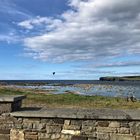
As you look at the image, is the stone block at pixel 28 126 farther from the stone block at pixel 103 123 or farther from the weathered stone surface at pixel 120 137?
the weathered stone surface at pixel 120 137

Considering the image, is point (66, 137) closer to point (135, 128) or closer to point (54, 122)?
point (54, 122)

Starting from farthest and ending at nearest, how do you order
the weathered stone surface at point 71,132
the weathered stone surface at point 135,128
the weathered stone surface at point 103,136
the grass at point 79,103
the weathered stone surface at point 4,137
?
the grass at point 79,103 < the weathered stone surface at point 4,137 < the weathered stone surface at point 71,132 < the weathered stone surface at point 103,136 < the weathered stone surface at point 135,128

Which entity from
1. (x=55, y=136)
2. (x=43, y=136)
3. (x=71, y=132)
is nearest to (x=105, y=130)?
(x=71, y=132)

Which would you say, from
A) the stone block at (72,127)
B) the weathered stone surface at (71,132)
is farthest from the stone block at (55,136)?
the stone block at (72,127)

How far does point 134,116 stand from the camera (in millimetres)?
6793

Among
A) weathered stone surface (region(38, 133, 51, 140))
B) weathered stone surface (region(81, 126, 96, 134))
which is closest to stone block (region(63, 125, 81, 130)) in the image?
weathered stone surface (region(81, 126, 96, 134))

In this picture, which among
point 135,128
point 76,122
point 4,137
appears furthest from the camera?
point 4,137

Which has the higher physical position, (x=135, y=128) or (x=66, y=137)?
(x=135, y=128)

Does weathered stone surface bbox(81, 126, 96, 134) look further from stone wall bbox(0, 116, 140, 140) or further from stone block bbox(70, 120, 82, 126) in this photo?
stone block bbox(70, 120, 82, 126)

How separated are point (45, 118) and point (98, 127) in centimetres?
121

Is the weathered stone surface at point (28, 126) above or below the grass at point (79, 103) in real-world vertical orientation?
above

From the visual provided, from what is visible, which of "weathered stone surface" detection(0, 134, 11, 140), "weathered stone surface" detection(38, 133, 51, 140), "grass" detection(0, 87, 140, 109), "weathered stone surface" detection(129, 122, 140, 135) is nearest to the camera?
"weathered stone surface" detection(129, 122, 140, 135)

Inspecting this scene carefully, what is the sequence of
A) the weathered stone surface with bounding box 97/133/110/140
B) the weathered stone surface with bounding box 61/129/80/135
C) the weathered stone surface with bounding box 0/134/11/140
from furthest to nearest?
the weathered stone surface with bounding box 0/134/11/140
the weathered stone surface with bounding box 61/129/80/135
the weathered stone surface with bounding box 97/133/110/140

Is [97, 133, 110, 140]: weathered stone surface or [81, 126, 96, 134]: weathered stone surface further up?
[81, 126, 96, 134]: weathered stone surface
